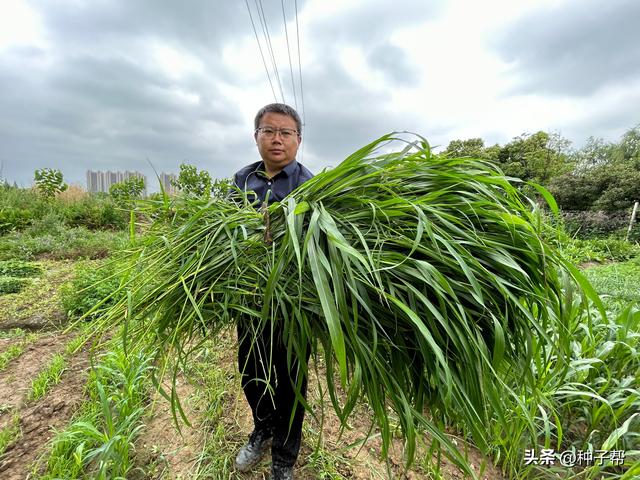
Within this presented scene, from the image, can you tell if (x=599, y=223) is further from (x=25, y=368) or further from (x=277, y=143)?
(x=25, y=368)

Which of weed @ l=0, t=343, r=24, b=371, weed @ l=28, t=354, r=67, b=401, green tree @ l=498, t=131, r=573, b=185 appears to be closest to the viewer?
weed @ l=28, t=354, r=67, b=401

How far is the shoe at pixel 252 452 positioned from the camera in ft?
4.83

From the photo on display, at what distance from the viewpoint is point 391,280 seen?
79cm

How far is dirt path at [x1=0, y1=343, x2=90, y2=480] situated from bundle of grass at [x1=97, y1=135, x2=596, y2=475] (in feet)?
4.37

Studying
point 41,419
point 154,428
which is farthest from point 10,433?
point 154,428

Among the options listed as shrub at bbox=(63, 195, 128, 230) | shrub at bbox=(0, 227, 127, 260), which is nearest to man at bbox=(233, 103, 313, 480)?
shrub at bbox=(0, 227, 127, 260)

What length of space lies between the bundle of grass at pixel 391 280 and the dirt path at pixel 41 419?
1332 mm

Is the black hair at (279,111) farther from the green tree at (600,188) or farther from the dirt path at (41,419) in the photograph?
the green tree at (600,188)

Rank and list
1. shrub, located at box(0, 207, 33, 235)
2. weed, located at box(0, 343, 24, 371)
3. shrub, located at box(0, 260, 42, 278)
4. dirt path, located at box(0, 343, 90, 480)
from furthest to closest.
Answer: shrub, located at box(0, 207, 33, 235), shrub, located at box(0, 260, 42, 278), weed, located at box(0, 343, 24, 371), dirt path, located at box(0, 343, 90, 480)

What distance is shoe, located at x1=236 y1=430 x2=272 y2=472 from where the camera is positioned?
57.9 inches

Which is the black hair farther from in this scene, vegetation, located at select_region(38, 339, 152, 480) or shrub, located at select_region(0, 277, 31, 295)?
shrub, located at select_region(0, 277, 31, 295)

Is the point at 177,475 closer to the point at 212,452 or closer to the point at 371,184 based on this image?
the point at 212,452

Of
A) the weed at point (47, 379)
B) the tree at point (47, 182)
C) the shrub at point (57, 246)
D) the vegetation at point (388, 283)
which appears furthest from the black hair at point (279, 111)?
the tree at point (47, 182)

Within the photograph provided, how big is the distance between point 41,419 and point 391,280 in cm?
226
